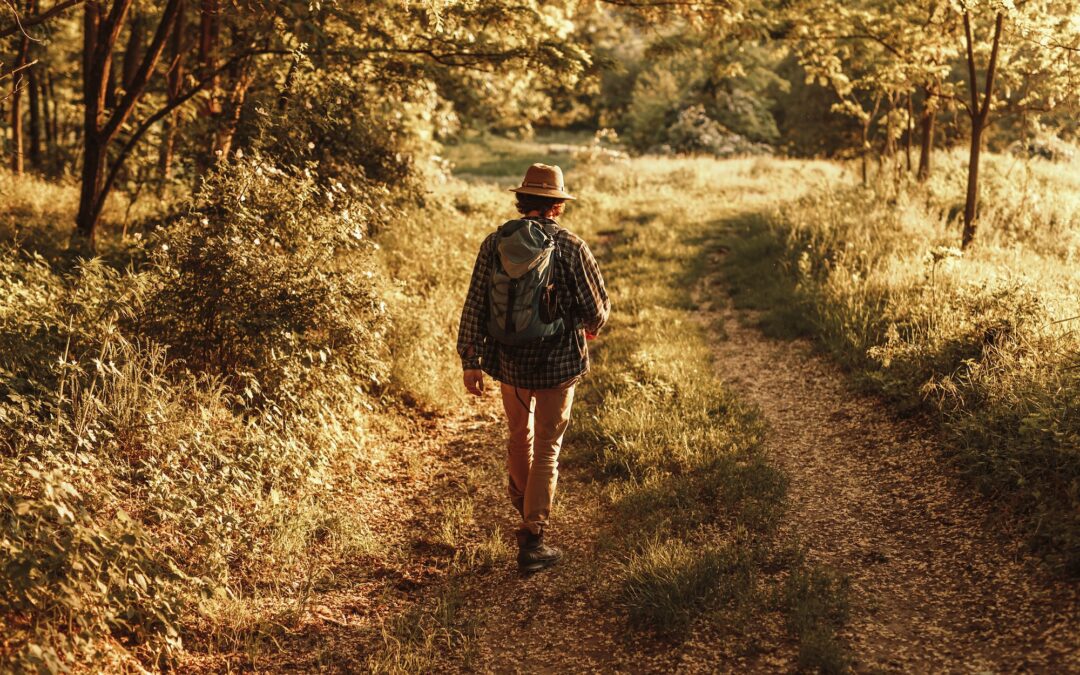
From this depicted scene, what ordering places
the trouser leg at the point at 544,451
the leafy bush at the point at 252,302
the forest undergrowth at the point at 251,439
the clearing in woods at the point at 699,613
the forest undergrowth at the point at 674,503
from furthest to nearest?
the leafy bush at the point at 252,302 < the trouser leg at the point at 544,451 < the forest undergrowth at the point at 674,503 < the clearing in woods at the point at 699,613 < the forest undergrowth at the point at 251,439

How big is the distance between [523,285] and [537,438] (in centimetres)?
100

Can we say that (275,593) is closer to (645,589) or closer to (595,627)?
(595,627)

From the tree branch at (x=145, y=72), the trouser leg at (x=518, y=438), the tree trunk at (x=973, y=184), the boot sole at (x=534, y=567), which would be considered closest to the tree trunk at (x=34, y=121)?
the tree branch at (x=145, y=72)

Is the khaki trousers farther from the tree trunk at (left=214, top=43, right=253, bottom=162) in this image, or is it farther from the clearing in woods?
the tree trunk at (left=214, top=43, right=253, bottom=162)

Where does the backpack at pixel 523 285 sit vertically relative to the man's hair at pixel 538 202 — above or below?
below

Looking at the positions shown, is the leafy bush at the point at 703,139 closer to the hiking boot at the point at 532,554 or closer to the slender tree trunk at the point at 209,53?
the slender tree trunk at the point at 209,53

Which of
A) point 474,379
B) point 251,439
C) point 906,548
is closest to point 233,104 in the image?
point 251,439

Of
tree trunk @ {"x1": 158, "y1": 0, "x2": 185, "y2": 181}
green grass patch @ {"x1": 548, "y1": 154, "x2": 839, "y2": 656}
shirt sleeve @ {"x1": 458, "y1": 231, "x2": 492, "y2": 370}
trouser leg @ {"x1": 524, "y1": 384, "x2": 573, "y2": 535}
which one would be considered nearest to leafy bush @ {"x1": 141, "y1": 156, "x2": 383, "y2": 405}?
shirt sleeve @ {"x1": 458, "y1": 231, "x2": 492, "y2": 370}

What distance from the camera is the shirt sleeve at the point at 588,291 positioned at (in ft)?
14.8

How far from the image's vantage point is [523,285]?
14.2 ft

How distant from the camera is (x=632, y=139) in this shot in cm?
3528

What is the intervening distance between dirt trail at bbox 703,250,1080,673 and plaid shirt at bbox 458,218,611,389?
182cm

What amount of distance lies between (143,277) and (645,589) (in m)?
4.43

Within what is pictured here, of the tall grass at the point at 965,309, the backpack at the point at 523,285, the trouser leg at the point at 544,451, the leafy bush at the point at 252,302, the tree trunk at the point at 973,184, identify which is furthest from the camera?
the tree trunk at the point at 973,184
